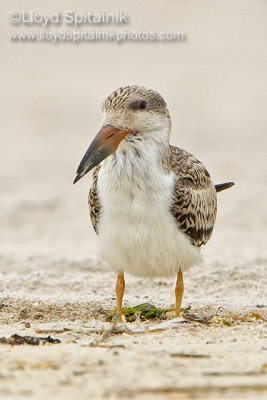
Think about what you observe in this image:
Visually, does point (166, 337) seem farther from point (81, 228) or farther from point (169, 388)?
point (81, 228)

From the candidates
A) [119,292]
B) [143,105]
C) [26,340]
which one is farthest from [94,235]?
[26,340]

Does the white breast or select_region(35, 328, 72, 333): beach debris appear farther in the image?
the white breast

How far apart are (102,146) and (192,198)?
1.03 m

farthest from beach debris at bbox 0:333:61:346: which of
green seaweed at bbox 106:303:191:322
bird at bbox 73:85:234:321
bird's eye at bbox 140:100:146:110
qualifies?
bird's eye at bbox 140:100:146:110

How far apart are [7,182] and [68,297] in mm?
6683

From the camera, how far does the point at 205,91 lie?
68.0 feet

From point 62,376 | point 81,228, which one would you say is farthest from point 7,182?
point 62,376

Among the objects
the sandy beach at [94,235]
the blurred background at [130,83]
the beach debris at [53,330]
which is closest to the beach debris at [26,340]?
the sandy beach at [94,235]

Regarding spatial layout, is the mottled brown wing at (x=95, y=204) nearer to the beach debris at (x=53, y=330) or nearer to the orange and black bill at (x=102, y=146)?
the orange and black bill at (x=102, y=146)

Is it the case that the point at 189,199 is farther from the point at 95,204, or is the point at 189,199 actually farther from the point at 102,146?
the point at 102,146

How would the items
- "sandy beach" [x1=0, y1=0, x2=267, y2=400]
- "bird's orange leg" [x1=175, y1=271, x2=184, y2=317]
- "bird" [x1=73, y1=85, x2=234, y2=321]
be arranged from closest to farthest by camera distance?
"sandy beach" [x1=0, y1=0, x2=267, y2=400] < "bird" [x1=73, y1=85, x2=234, y2=321] < "bird's orange leg" [x1=175, y1=271, x2=184, y2=317]

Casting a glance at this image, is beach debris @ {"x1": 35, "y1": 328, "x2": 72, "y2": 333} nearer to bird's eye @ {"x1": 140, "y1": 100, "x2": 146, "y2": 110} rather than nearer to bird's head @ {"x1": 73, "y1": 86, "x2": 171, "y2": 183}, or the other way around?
bird's head @ {"x1": 73, "y1": 86, "x2": 171, "y2": 183}

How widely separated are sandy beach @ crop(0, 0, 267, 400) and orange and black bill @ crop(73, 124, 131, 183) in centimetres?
122

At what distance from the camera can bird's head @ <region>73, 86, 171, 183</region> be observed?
6000 millimetres
